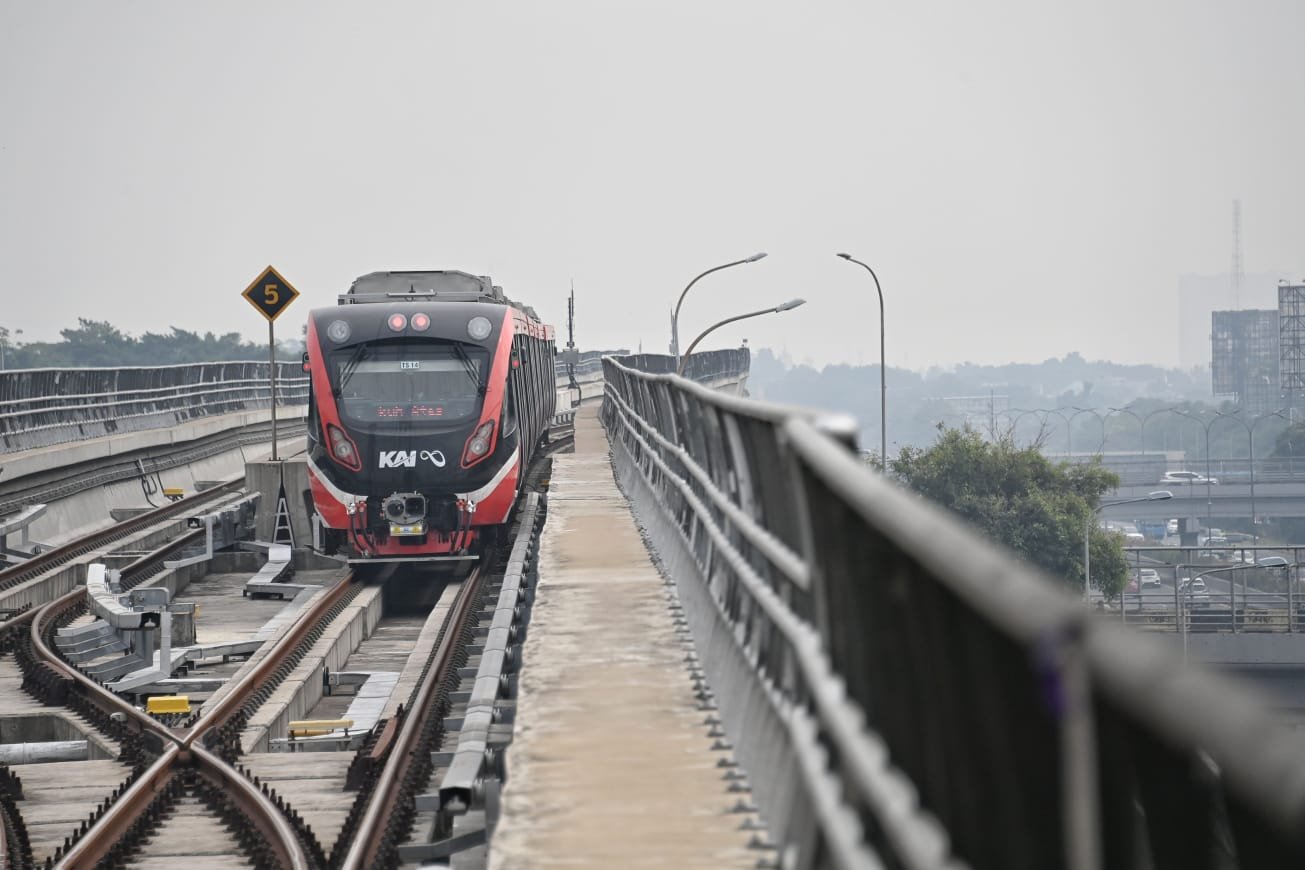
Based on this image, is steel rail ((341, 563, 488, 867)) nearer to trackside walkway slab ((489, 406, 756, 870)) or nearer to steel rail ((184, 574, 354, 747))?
steel rail ((184, 574, 354, 747))

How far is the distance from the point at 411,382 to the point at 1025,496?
163ft

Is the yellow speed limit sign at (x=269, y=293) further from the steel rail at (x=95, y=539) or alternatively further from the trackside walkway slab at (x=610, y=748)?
the trackside walkway slab at (x=610, y=748)

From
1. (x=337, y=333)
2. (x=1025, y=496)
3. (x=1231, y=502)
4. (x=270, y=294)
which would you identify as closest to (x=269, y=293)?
(x=270, y=294)

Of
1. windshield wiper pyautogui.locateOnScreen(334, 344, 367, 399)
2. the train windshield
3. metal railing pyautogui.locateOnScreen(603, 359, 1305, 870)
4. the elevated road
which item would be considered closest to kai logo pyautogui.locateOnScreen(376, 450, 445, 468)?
the train windshield

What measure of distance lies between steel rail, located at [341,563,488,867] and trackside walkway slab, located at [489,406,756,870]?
1710 millimetres

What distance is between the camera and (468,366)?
2170cm

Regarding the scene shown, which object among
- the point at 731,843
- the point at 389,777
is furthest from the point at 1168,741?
the point at 389,777

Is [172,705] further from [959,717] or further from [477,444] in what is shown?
[959,717]

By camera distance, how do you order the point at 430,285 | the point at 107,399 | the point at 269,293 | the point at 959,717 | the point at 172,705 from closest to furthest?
the point at 959,717 < the point at 172,705 < the point at 430,285 < the point at 269,293 < the point at 107,399

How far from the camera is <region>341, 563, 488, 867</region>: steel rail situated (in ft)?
34.8

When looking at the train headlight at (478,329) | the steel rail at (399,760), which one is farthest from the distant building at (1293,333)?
the steel rail at (399,760)

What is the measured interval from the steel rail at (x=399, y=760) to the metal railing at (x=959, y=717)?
191 inches

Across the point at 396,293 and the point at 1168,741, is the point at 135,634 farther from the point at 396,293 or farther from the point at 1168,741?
the point at 1168,741

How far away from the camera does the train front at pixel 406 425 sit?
21422 mm
